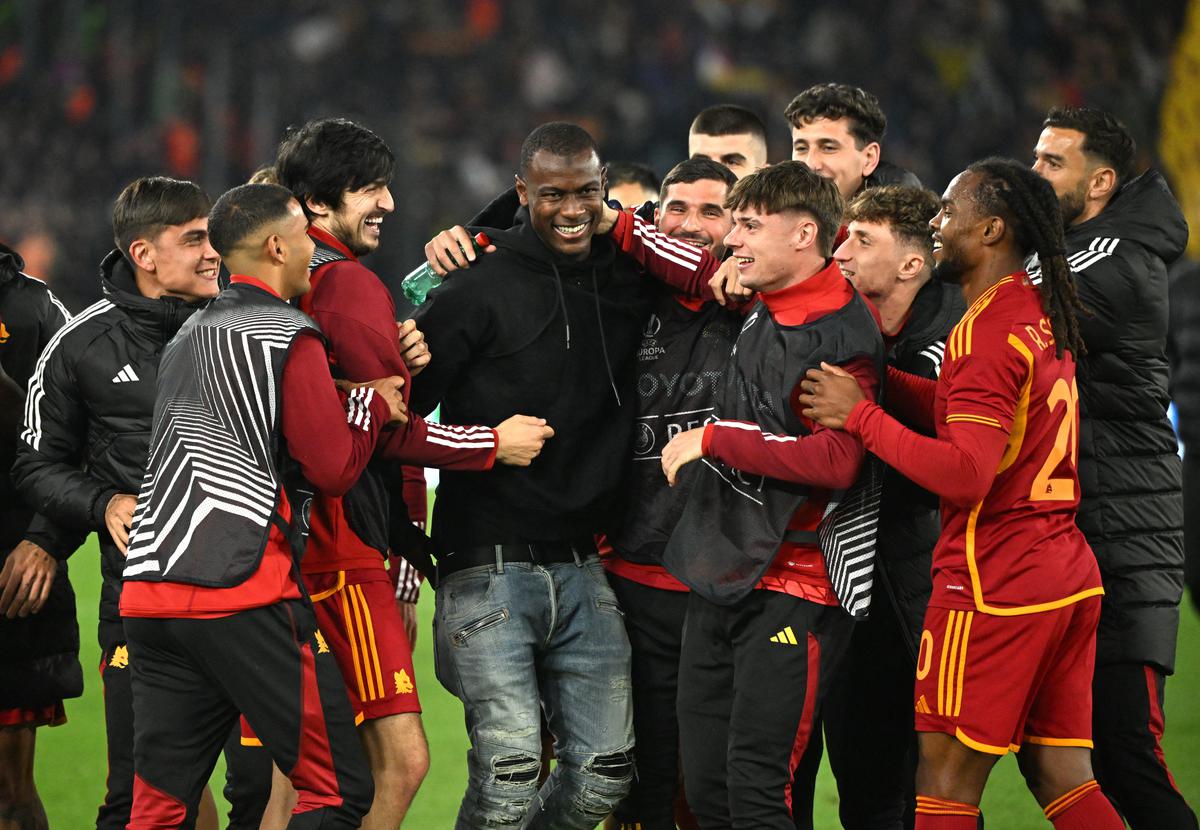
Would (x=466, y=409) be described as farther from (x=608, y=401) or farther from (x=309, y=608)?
(x=309, y=608)

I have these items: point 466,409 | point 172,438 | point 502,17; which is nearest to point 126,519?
point 172,438

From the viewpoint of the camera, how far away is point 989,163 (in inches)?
139

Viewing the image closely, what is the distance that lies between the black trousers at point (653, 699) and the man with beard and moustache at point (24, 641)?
5.79 feet

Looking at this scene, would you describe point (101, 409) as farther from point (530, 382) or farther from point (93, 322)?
point (530, 382)

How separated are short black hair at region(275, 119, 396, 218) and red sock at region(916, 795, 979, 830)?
2.18m

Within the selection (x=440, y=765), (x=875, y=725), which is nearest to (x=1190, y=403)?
(x=875, y=725)

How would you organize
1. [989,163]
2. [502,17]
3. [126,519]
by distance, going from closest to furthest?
[989,163]
[126,519]
[502,17]

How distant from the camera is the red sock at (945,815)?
3377 mm

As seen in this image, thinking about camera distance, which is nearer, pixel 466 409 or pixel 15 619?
pixel 466 409

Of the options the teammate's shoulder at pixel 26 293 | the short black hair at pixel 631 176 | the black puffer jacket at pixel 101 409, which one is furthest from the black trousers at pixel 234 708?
the short black hair at pixel 631 176

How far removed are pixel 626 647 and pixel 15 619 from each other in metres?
1.95

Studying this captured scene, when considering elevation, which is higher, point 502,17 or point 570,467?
point 502,17

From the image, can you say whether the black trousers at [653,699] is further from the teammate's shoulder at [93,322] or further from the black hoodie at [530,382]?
the teammate's shoulder at [93,322]

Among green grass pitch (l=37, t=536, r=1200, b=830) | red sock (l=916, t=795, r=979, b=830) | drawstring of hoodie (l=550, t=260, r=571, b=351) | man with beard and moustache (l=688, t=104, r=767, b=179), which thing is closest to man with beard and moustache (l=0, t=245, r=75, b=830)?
green grass pitch (l=37, t=536, r=1200, b=830)
